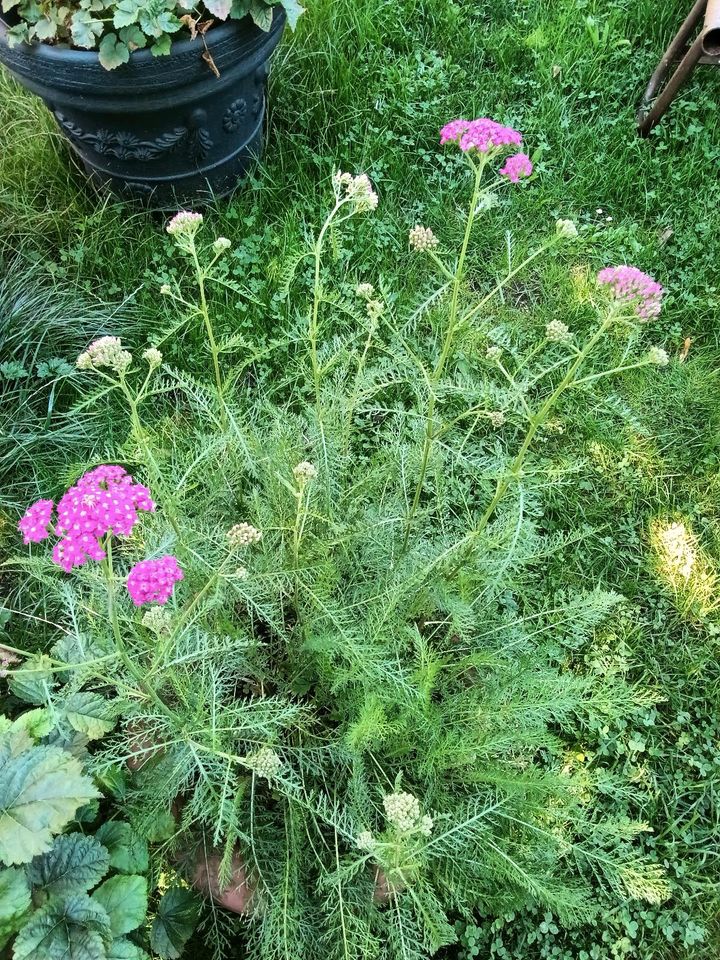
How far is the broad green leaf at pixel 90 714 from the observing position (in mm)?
1332

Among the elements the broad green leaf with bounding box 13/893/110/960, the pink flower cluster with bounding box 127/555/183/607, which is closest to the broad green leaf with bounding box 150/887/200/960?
the broad green leaf with bounding box 13/893/110/960

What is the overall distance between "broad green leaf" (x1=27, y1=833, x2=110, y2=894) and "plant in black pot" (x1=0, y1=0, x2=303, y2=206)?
190 centimetres

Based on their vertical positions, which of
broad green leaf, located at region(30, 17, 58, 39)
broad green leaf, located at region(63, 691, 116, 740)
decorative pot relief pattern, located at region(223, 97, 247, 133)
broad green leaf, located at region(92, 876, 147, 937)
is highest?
broad green leaf, located at region(30, 17, 58, 39)

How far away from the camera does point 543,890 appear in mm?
1386

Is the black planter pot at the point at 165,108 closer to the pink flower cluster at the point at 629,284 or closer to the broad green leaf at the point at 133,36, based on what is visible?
the broad green leaf at the point at 133,36

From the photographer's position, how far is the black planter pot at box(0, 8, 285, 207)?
2.15m

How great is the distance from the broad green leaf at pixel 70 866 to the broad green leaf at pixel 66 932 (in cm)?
3

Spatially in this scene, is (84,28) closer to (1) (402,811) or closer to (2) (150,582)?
(2) (150,582)

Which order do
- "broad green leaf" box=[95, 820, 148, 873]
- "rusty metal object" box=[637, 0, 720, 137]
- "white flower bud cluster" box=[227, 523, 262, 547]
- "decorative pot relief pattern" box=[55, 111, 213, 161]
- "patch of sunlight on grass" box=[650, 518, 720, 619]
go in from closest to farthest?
1. "white flower bud cluster" box=[227, 523, 262, 547]
2. "broad green leaf" box=[95, 820, 148, 873]
3. "patch of sunlight on grass" box=[650, 518, 720, 619]
4. "decorative pot relief pattern" box=[55, 111, 213, 161]
5. "rusty metal object" box=[637, 0, 720, 137]

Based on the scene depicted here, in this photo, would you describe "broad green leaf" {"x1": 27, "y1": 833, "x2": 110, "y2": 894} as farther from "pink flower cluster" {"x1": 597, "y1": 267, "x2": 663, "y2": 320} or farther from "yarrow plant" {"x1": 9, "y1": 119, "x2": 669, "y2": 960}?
"pink flower cluster" {"x1": 597, "y1": 267, "x2": 663, "y2": 320}

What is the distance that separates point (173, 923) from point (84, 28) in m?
2.18

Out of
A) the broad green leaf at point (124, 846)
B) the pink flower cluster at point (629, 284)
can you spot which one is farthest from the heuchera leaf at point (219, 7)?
the broad green leaf at point (124, 846)

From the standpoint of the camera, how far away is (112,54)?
2.07 metres

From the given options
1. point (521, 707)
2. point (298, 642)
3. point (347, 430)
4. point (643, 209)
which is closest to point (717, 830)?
point (521, 707)
